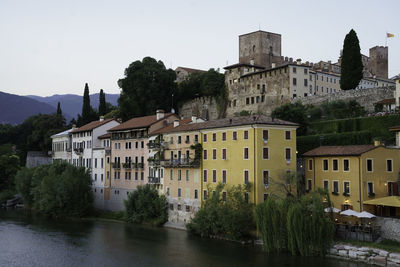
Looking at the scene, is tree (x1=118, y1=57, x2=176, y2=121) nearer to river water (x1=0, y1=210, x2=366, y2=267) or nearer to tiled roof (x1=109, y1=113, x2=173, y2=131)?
tiled roof (x1=109, y1=113, x2=173, y2=131)

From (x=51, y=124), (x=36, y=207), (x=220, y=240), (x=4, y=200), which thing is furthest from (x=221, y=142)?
(x=51, y=124)

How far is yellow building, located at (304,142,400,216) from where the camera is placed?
37.4 metres

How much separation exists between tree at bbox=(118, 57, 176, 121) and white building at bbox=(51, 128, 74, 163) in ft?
31.5

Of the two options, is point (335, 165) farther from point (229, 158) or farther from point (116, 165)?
point (116, 165)

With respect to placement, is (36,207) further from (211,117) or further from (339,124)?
(339,124)

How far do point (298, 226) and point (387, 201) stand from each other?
7.32m

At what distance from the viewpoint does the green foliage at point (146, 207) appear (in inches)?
1992

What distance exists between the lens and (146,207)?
51.6 m

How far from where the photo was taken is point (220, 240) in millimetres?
40906

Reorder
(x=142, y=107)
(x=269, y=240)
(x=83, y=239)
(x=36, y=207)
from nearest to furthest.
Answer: (x=269, y=240) < (x=83, y=239) < (x=36, y=207) < (x=142, y=107)

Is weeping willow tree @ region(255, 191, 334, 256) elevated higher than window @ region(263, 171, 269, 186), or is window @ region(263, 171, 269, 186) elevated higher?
window @ region(263, 171, 269, 186)

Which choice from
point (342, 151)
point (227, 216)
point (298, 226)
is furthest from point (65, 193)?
point (342, 151)

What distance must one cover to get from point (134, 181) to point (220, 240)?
19850 mm

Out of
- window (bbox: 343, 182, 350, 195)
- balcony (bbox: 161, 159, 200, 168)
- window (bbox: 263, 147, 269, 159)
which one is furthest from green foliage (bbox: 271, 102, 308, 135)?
window (bbox: 343, 182, 350, 195)
